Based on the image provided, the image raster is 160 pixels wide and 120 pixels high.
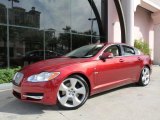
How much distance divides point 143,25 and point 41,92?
1704 cm

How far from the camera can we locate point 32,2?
12180 mm

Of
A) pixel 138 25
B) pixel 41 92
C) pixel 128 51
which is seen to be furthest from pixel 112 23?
pixel 41 92

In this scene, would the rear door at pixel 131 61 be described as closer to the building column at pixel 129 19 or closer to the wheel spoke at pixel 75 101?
the wheel spoke at pixel 75 101

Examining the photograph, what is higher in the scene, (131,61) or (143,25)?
(143,25)

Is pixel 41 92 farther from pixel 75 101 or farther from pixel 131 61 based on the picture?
pixel 131 61

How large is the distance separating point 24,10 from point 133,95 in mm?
7046

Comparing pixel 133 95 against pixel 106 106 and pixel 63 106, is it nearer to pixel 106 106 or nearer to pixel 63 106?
pixel 106 106

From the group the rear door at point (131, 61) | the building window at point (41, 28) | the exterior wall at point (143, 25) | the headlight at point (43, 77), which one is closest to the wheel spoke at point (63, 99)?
the headlight at point (43, 77)

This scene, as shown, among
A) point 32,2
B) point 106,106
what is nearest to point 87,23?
point 32,2

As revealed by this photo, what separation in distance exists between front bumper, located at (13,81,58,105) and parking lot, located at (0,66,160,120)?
298 millimetres

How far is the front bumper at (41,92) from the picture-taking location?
17.0 feet

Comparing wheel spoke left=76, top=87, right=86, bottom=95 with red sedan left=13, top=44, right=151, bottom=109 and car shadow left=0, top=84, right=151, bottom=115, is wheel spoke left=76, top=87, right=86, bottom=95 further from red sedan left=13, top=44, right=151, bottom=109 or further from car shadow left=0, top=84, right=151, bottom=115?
car shadow left=0, top=84, right=151, bottom=115

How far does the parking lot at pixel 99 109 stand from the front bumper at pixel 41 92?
0.98 feet

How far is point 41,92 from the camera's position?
5.21 meters
